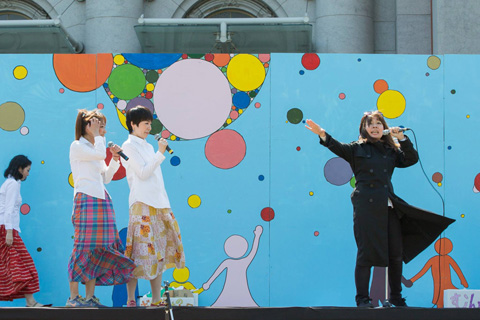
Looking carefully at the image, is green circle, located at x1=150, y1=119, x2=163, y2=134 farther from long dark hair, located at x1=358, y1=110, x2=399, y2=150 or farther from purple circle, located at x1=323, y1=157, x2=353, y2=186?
long dark hair, located at x1=358, y1=110, x2=399, y2=150

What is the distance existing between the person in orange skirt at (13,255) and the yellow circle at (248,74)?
2.29 meters

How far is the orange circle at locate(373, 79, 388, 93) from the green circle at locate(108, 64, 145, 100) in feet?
7.62

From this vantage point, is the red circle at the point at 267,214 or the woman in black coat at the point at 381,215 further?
the red circle at the point at 267,214

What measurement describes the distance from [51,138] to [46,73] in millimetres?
658

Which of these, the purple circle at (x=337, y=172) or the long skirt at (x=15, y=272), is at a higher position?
the purple circle at (x=337, y=172)

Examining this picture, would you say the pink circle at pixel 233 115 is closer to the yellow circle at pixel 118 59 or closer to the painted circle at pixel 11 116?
the yellow circle at pixel 118 59

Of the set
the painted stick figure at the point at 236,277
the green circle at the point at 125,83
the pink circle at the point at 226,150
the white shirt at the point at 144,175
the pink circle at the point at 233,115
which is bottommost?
the painted stick figure at the point at 236,277

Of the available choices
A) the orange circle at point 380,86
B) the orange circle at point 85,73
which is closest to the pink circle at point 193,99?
the orange circle at point 85,73

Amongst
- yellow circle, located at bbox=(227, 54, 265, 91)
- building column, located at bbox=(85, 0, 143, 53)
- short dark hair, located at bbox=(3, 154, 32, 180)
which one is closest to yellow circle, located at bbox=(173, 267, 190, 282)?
short dark hair, located at bbox=(3, 154, 32, 180)

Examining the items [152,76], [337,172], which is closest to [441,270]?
[337,172]

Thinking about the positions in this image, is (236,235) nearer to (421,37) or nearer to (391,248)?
(391,248)

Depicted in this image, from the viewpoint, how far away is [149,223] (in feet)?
20.3

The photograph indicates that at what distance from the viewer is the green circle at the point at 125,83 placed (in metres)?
7.48

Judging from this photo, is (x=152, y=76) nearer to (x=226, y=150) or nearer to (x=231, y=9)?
(x=226, y=150)
